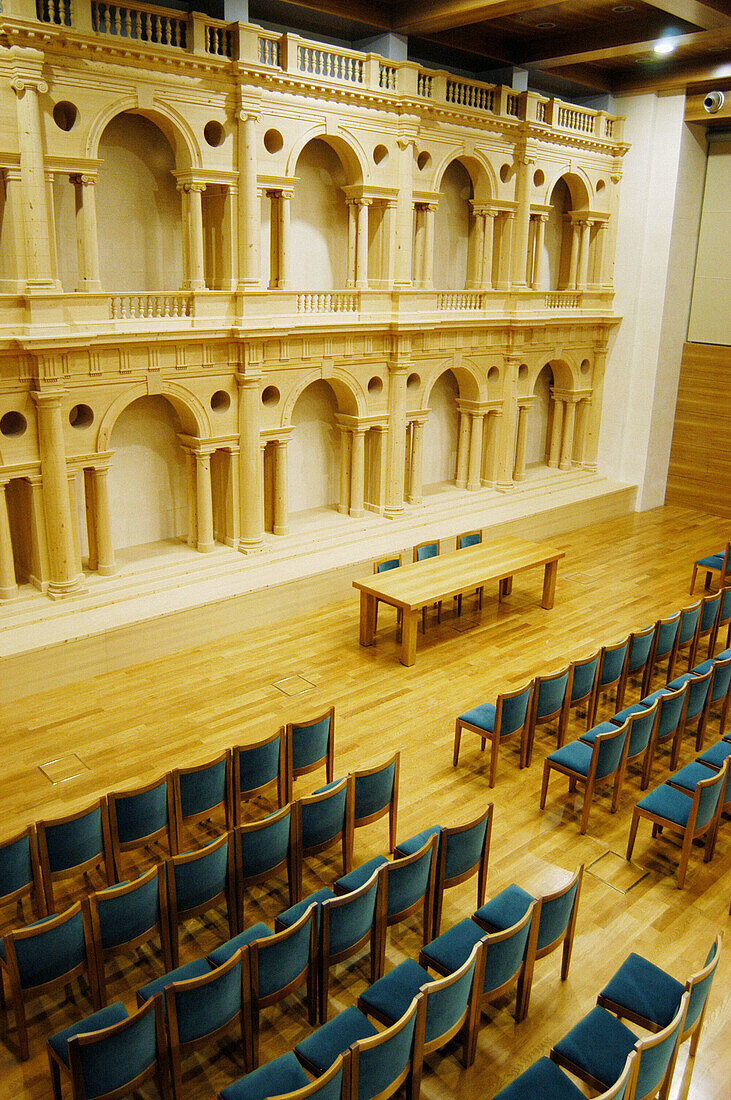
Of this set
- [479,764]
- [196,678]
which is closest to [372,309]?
[196,678]

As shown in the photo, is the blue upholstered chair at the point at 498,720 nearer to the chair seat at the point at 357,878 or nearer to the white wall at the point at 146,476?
the chair seat at the point at 357,878

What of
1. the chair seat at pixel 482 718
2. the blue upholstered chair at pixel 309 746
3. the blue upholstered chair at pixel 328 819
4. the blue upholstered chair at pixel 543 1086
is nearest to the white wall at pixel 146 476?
the blue upholstered chair at pixel 309 746

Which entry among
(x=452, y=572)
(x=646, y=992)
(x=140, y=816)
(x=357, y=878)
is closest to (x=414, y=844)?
(x=357, y=878)

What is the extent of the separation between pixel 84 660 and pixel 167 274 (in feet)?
18.2

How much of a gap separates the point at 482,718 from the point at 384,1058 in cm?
445

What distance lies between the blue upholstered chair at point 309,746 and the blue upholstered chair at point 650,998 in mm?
3338

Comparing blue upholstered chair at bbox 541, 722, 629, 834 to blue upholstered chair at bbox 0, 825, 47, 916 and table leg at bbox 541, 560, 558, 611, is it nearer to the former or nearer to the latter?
blue upholstered chair at bbox 0, 825, 47, 916

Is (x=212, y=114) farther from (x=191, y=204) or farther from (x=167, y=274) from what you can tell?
(x=167, y=274)

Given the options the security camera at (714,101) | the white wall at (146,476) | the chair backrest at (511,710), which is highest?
the security camera at (714,101)

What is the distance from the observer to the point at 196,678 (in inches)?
430

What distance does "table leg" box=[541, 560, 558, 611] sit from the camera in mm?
13180

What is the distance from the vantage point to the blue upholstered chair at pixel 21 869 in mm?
6352

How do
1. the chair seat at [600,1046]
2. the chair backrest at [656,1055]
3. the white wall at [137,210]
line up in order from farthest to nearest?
the white wall at [137,210]
the chair seat at [600,1046]
the chair backrest at [656,1055]

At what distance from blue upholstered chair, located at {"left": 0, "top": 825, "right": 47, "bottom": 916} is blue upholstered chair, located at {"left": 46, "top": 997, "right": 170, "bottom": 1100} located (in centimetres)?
148
